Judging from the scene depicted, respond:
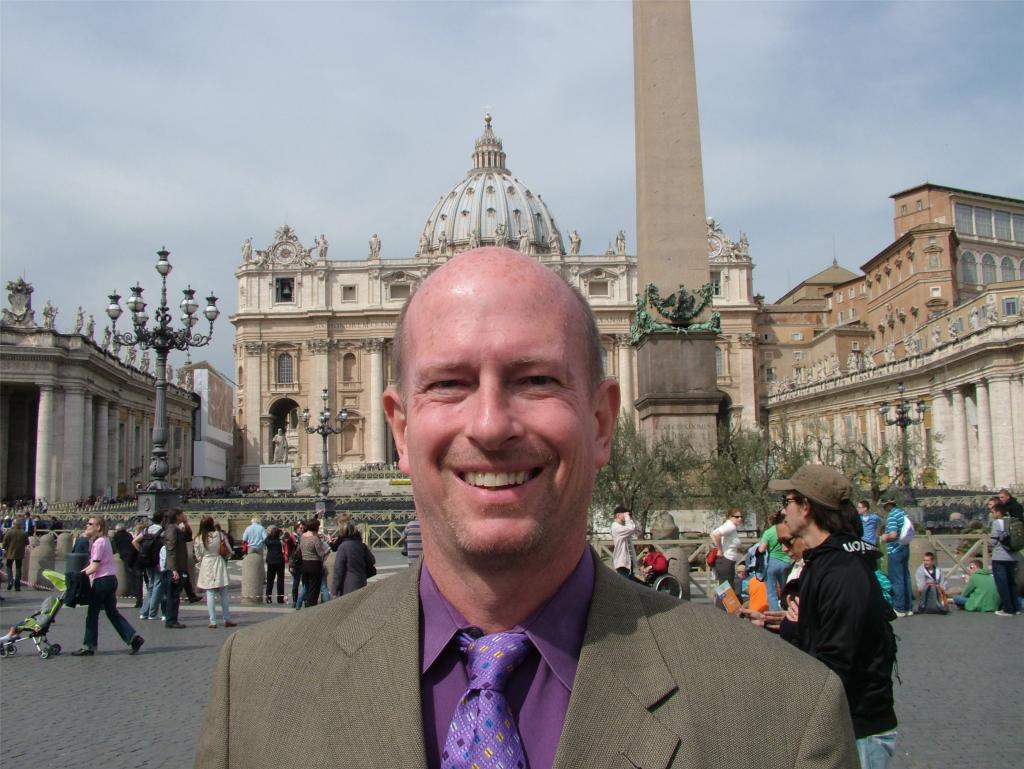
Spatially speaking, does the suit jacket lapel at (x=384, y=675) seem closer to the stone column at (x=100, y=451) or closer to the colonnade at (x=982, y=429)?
the colonnade at (x=982, y=429)

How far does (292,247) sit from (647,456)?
67171 mm

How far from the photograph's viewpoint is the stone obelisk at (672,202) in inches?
545

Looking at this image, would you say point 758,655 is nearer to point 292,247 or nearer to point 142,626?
point 142,626

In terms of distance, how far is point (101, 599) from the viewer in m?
9.83

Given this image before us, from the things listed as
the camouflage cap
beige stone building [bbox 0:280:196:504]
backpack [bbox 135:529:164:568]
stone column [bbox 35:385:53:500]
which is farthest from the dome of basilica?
the camouflage cap

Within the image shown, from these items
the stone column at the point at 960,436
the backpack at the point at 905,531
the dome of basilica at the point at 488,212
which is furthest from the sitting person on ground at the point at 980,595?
the dome of basilica at the point at 488,212

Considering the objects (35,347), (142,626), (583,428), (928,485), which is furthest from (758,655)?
(35,347)

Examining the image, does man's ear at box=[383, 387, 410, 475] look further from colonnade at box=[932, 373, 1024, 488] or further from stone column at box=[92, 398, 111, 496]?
stone column at box=[92, 398, 111, 496]

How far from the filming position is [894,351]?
55312 millimetres

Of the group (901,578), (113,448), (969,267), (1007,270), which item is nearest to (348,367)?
(113,448)

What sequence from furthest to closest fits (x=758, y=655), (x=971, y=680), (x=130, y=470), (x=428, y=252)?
(x=428, y=252) < (x=130, y=470) < (x=971, y=680) < (x=758, y=655)

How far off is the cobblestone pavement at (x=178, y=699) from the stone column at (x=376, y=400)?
202 ft

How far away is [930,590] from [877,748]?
383 inches

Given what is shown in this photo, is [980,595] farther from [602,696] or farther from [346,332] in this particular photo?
[346,332]
